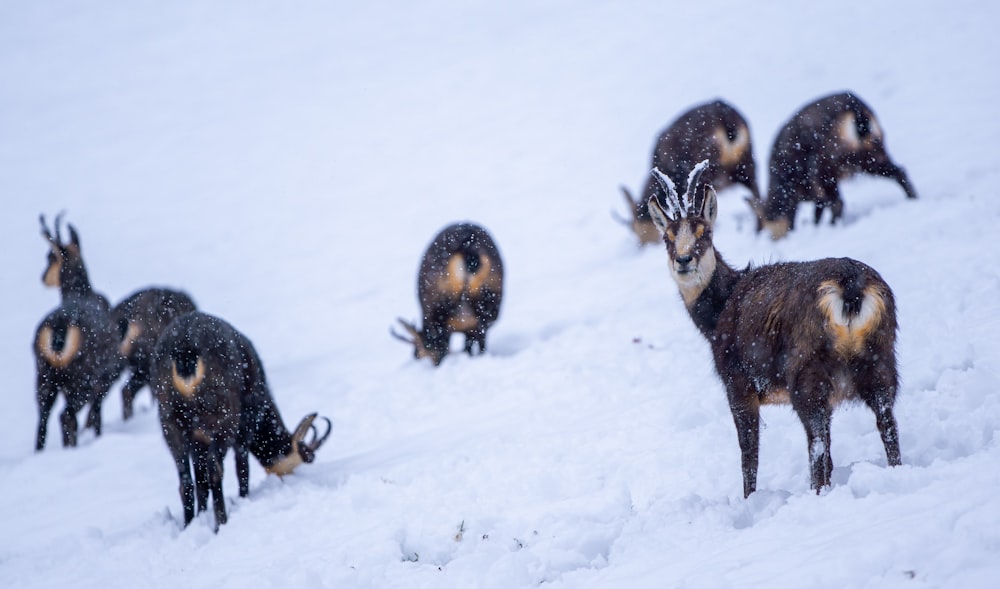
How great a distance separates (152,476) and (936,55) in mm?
16679

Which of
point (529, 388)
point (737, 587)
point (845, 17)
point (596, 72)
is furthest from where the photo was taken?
point (596, 72)

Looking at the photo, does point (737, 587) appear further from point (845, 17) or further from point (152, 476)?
point (845, 17)

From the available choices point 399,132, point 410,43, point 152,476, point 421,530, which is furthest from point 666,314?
point 410,43

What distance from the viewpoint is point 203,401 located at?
7.39 meters

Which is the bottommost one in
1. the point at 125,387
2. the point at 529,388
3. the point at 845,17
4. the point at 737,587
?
the point at 125,387

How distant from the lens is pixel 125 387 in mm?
12242

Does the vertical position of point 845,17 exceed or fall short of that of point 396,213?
it exceeds it

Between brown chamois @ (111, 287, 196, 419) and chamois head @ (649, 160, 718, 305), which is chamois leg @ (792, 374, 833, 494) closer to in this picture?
chamois head @ (649, 160, 718, 305)

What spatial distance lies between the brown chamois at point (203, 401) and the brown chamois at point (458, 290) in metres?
3.17

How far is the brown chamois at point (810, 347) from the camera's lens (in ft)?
15.6

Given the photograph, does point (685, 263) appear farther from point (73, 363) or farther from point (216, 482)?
point (73, 363)

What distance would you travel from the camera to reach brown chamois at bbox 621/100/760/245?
1280 cm

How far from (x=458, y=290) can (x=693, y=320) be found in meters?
5.00

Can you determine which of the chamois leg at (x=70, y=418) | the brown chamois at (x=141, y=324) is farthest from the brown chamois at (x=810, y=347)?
the chamois leg at (x=70, y=418)
